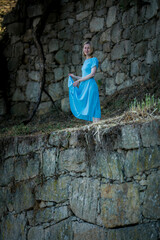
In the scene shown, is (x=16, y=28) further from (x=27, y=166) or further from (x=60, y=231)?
(x=60, y=231)

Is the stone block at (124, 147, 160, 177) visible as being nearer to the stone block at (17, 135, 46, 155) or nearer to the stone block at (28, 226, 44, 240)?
the stone block at (17, 135, 46, 155)

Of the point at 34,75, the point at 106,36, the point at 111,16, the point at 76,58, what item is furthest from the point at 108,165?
the point at 34,75

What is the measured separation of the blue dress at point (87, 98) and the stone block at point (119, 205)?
1.36m

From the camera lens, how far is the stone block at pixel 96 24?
7.31m

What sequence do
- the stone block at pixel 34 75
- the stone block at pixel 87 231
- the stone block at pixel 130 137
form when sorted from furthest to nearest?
the stone block at pixel 34 75 → the stone block at pixel 87 231 → the stone block at pixel 130 137

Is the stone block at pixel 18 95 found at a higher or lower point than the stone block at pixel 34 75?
lower

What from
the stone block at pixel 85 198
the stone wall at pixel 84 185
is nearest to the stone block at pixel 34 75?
the stone wall at pixel 84 185

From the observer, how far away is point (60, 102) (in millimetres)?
7941

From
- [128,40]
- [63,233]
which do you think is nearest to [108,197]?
[63,233]

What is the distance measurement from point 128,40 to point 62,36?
189 cm

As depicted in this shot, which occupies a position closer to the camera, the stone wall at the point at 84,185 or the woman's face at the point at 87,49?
the stone wall at the point at 84,185

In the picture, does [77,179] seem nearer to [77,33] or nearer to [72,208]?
[72,208]

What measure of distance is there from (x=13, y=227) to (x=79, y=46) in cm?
459

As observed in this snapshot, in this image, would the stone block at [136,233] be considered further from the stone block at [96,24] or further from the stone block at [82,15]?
the stone block at [82,15]
